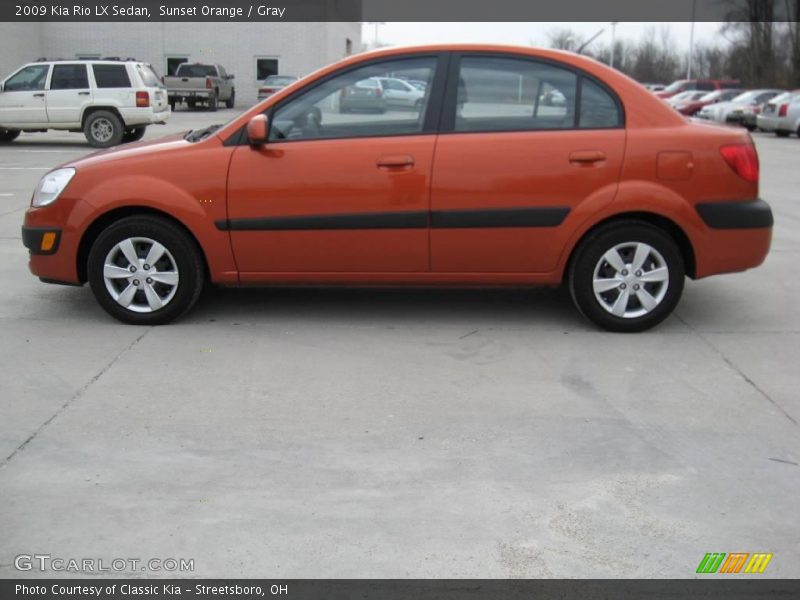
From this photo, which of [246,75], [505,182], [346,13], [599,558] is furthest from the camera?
[346,13]

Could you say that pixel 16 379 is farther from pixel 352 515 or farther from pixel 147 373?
pixel 352 515

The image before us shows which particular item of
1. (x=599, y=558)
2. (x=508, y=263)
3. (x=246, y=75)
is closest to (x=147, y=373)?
(x=508, y=263)

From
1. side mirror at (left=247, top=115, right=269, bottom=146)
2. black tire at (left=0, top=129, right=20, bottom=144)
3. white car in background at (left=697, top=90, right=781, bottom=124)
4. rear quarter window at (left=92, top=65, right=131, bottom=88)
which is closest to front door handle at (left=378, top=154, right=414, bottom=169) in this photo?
side mirror at (left=247, top=115, right=269, bottom=146)

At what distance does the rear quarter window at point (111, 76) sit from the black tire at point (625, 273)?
16.1 meters

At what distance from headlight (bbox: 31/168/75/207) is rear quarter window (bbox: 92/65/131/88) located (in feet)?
48.2

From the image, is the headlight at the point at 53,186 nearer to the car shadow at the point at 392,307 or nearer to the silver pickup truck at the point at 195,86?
the car shadow at the point at 392,307

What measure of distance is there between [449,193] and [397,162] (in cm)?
37

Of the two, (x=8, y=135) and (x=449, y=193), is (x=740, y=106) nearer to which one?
(x=8, y=135)

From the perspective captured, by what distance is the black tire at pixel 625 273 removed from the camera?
232 inches

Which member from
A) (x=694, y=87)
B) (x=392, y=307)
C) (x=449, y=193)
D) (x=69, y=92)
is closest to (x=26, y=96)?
(x=69, y=92)

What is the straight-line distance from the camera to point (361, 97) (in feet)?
19.5

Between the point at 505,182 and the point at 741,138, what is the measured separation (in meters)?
1.50

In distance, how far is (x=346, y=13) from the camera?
174 ft

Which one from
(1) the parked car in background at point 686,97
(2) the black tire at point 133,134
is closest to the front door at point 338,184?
(2) the black tire at point 133,134
